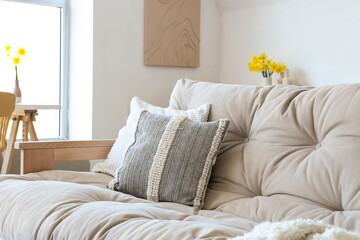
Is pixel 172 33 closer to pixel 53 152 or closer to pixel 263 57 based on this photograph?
pixel 263 57

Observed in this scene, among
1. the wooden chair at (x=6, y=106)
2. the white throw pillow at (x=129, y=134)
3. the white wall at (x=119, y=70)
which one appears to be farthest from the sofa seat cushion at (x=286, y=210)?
the white wall at (x=119, y=70)

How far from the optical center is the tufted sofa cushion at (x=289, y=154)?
1462 mm

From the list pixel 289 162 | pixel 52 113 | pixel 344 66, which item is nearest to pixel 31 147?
pixel 289 162

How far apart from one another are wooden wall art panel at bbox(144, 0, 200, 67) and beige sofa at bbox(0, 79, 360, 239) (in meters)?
2.17

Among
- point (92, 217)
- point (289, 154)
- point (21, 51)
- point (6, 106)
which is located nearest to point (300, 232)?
point (92, 217)

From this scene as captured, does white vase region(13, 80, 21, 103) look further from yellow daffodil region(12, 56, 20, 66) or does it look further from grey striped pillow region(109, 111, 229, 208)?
grey striped pillow region(109, 111, 229, 208)

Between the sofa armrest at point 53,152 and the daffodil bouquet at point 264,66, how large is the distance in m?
1.99

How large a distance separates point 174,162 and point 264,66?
237 cm

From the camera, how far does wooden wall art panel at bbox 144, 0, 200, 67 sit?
4078mm

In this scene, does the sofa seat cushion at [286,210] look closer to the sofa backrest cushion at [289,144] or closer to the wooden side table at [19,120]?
the sofa backrest cushion at [289,144]

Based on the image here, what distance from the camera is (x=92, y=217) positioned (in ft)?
4.33

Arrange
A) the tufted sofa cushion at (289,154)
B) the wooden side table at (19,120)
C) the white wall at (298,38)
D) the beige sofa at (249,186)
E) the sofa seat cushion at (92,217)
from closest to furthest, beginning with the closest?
the sofa seat cushion at (92,217) < the beige sofa at (249,186) < the tufted sofa cushion at (289,154) < the wooden side table at (19,120) < the white wall at (298,38)

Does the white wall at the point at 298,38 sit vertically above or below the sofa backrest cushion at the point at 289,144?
above

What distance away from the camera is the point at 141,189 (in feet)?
5.95
